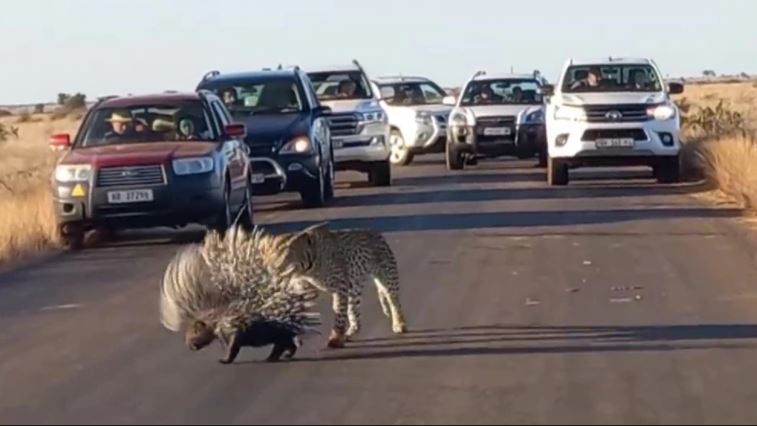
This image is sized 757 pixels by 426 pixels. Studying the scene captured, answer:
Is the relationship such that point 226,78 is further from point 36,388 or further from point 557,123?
point 36,388

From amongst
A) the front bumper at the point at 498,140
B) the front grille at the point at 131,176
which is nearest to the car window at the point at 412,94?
the front bumper at the point at 498,140

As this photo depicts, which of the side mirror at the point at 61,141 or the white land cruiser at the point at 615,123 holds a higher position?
the side mirror at the point at 61,141

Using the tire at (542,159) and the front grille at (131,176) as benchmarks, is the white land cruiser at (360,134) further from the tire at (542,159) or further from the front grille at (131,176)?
the front grille at (131,176)

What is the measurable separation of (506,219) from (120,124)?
449cm

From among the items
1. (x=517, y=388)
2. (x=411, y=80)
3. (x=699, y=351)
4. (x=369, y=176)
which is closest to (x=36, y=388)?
(x=517, y=388)

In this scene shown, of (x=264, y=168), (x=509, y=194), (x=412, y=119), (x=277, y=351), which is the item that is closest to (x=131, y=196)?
(x=264, y=168)

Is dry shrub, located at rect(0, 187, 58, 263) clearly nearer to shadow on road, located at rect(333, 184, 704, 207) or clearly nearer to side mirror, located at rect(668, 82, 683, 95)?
shadow on road, located at rect(333, 184, 704, 207)

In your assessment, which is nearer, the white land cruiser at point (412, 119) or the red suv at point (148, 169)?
the red suv at point (148, 169)

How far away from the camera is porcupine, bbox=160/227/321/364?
10641 mm

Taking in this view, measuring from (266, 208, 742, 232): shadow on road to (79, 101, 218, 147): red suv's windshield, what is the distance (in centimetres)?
150

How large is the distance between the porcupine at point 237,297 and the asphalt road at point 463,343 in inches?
6.6

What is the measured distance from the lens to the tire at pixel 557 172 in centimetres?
2778

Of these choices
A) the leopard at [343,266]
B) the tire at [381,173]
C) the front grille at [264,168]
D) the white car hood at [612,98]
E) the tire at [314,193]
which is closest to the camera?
the leopard at [343,266]

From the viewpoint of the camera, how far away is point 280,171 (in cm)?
2372
